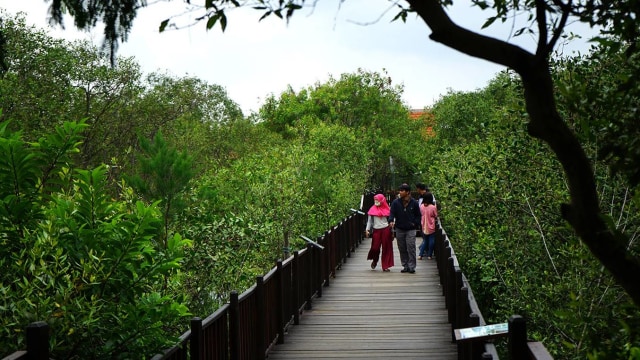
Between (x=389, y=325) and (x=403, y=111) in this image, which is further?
(x=403, y=111)

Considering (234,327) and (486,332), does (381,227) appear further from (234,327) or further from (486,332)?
(486,332)

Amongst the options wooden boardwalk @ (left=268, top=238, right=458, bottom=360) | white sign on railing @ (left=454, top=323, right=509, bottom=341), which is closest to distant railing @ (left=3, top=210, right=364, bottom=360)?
wooden boardwalk @ (left=268, top=238, right=458, bottom=360)

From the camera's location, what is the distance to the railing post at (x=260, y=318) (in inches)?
387

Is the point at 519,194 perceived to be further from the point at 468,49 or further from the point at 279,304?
the point at 468,49

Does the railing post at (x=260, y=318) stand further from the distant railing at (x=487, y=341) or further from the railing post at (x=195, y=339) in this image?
the railing post at (x=195, y=339)

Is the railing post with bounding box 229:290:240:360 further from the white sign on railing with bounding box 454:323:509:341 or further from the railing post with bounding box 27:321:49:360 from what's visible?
the railing post with bounding box 27:321:49:360

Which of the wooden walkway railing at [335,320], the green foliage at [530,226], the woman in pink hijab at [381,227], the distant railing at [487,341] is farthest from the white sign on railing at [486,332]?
the woman in pink hijab at [381,227]

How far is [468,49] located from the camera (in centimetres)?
354

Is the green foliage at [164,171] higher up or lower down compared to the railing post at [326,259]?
higher up

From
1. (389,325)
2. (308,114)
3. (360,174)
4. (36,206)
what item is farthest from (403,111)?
(36,206)

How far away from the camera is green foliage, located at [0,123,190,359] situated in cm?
561

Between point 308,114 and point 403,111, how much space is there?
6711 millimetres

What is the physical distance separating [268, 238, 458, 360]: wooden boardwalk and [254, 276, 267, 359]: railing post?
0.56 meters

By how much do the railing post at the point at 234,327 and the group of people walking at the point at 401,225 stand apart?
9494 mm
